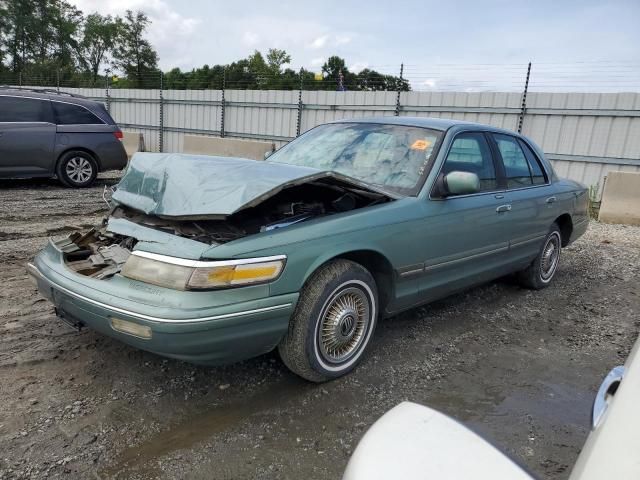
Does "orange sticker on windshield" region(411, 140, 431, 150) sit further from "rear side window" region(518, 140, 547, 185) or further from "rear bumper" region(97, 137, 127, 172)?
"rear bumper" region(97, 137, 127, 172)

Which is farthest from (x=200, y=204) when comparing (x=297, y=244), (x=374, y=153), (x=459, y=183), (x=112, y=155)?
(x=112, y=155)

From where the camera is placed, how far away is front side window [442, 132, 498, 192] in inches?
150

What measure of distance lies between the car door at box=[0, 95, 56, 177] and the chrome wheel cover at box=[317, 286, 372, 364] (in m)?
8.15

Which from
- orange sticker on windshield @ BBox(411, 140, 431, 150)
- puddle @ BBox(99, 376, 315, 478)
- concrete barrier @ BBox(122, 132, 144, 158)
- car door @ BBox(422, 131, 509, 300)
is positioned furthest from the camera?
concrete barrier @ BBox(122, 132, 144, 158)

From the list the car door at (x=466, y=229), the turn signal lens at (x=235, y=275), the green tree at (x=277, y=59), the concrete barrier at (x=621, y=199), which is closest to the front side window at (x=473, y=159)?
the car door at (x=466, y=229)

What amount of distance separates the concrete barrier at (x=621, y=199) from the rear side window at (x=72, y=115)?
9624 mm

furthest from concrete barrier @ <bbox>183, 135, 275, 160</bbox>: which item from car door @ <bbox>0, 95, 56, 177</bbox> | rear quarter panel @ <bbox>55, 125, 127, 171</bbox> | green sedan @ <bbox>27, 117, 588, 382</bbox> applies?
green sedan @ <bbox>27, 117, 588, 382</bbox>

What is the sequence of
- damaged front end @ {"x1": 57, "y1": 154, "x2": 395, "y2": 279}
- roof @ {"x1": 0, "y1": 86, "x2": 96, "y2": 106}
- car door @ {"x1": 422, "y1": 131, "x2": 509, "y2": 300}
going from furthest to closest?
roof @ {"x1": 0, "y1": 86, "x2": 96, "y2": 106} < car door @ {"x1": 422, "y1": 131, "x2": 509, "y2": 300} < damaged front end @ {"x1": 57, "y1": 154, "x2": 395, "y2": 279}

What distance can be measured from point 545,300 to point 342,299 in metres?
2.86

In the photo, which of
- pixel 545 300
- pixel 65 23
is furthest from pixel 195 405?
pixel 65 23

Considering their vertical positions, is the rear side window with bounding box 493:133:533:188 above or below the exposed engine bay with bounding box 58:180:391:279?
above

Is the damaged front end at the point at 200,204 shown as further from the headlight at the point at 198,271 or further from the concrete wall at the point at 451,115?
the concrete wall at the point at 451,115

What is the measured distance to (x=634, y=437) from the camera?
0.87m

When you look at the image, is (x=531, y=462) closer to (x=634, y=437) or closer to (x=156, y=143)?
(x=634, y=437)
